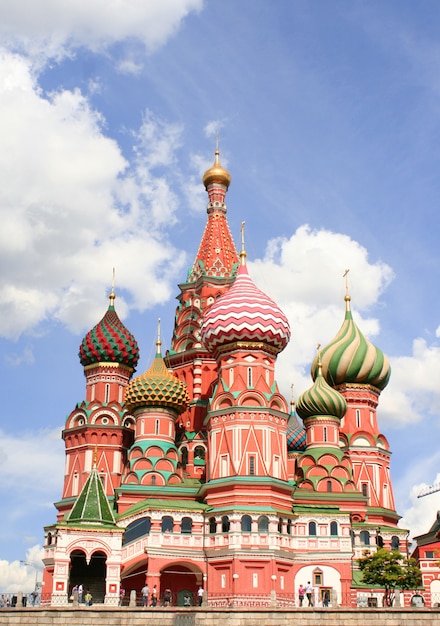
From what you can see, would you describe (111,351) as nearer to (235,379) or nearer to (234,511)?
(235,379)

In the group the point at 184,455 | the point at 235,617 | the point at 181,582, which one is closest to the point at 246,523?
the point at 181,582

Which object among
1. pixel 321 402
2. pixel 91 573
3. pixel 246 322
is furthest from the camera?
pixel 321 402

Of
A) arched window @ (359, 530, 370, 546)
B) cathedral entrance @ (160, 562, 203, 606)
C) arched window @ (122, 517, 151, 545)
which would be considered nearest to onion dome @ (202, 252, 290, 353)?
arched window @ (122, 517, 151, 545)

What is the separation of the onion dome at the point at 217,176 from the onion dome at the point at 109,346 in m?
11.8

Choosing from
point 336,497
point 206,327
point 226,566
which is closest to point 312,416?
point 336,497

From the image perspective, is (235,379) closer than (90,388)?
Yes

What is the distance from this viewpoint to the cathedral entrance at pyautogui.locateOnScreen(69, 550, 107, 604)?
1395 inches

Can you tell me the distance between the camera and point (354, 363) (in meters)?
49.7

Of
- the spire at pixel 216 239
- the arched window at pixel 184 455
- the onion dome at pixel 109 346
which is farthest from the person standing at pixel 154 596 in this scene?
the spire at pixel 216 239

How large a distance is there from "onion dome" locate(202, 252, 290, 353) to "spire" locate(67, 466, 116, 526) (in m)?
9.85

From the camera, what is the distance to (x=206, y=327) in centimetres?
4347

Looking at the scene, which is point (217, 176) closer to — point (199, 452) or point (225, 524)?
point (199, 452)

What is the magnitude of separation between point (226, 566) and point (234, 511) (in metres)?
2.35

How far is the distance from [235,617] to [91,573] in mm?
11796
